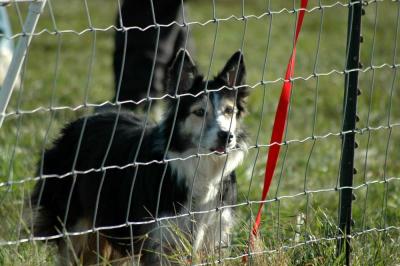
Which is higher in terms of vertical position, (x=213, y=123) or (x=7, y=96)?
(x=7, y=96)

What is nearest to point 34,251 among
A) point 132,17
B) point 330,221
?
point 330,221

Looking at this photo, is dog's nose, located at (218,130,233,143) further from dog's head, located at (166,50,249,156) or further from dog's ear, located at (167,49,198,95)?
dog's ear, located at (167,49,198,95)

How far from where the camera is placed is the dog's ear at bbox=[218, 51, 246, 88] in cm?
478

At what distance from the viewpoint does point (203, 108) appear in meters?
4.91

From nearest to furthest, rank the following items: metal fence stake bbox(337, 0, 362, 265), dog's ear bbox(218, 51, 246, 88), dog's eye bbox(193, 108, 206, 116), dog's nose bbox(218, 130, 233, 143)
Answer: metal fence stake bbox(337, 0, 362, 265) → dog's nose bbox(218, 130, 233, 143) → dog's ear bbox(218, 51, 246, 88) → dog's eye bbox(193, 108, 206, 116)

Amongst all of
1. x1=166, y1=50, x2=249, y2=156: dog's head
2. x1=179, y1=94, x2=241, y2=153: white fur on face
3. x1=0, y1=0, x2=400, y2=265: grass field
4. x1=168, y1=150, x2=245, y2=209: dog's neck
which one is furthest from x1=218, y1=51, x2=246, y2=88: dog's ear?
x1=168, y1=150, x2=245, y2=209: dog's neck

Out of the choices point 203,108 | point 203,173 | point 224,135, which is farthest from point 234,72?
point 203,173

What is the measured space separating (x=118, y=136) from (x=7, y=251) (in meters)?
1.37

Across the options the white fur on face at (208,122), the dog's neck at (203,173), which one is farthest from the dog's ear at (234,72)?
the dog's neck at (203,173)

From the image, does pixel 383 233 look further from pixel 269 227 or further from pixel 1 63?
pixel 1 63

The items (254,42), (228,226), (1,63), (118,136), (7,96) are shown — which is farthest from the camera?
(254,42)

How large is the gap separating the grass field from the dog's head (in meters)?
0.29

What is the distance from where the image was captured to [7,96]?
357 centimetres

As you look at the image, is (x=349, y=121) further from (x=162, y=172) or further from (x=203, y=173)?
(x=162, y=172)
